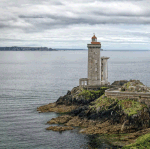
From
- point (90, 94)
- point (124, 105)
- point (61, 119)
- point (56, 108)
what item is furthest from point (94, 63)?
point (124, 105)

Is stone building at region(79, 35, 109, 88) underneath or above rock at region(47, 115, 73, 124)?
above

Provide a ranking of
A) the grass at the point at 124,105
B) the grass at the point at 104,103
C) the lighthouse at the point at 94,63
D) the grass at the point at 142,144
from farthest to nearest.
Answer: the lighthouse at the point at 94,63
the grass at the point at 104,103
the grass at the point at 124,105
the grass at the point at 142,144

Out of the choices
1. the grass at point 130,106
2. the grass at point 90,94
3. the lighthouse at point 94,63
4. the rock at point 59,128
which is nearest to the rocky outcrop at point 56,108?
the grass at point 90,94

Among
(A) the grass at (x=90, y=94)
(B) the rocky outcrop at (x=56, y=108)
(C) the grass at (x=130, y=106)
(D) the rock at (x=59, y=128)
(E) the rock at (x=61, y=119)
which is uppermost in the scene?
(A) the grass at (x=90, y=94)

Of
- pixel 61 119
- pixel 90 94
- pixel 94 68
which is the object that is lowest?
pixel 61 119

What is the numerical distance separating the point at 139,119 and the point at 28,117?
Answer: 19.5 m

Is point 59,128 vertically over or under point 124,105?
under

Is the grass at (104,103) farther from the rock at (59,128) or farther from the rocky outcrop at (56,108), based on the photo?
the rocky outcrop at (56,108)

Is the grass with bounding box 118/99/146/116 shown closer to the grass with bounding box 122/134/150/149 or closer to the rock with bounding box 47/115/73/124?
the grass with bounding box 122/134/150/149

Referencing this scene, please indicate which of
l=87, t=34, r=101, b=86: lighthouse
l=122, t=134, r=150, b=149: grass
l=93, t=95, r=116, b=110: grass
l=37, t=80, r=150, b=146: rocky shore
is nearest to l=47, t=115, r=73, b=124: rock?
l=37, t=80, r=150, b=146: rocky shore

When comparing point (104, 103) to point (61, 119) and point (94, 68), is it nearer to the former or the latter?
point (61, 119)

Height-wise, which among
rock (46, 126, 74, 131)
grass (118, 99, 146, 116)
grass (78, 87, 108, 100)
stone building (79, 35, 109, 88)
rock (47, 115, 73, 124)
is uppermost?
stone building (79, 35, 109, 88)

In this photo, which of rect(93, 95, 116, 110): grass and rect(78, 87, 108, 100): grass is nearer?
rect(93, 95, 116, 110): grass

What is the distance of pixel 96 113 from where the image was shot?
146 feet
